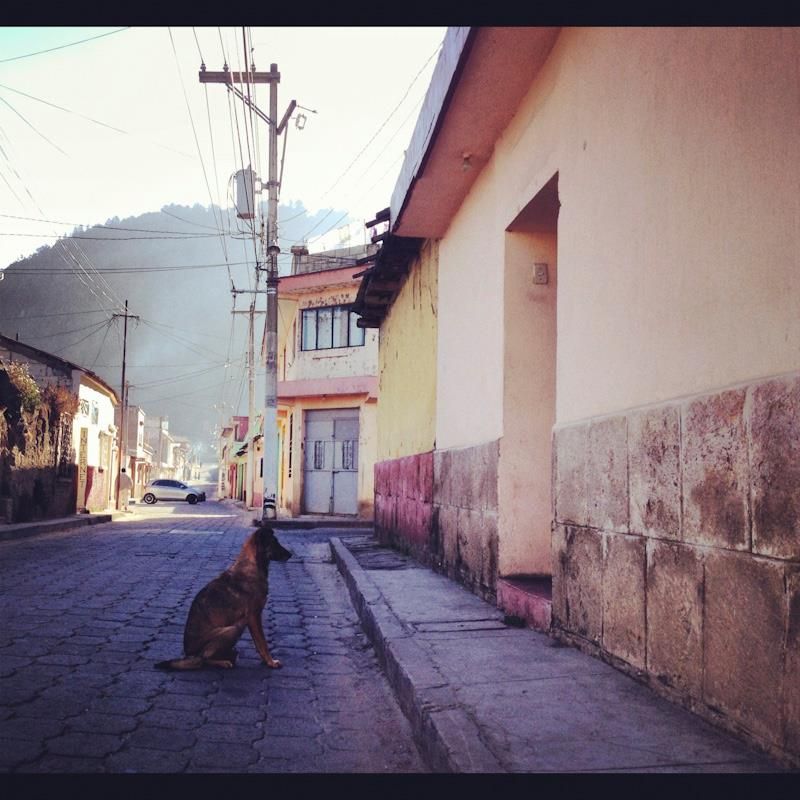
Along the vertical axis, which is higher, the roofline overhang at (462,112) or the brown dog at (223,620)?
the roofline overhang at (462,112)

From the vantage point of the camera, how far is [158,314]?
18562 cm

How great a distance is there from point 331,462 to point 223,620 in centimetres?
1938

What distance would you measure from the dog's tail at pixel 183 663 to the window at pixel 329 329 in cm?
1922

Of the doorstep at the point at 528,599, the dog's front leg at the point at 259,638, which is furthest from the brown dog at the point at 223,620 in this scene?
the doorstep at the point at 528,599

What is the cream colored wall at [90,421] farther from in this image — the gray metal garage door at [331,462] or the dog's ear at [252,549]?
the dog's ear at [252,549]

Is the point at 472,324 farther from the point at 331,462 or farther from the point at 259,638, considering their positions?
the point at 331,462

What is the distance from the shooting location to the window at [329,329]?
78.0 feet

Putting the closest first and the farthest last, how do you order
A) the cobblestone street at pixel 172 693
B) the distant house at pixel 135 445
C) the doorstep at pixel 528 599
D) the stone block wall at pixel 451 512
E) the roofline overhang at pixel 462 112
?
1. the cobblestone street at pixel 172 693
2. the doorstep at pixel 528 599
3. the roofline overhang at pixel 462 112
4. the stone block wall at pixel 451 512
5. the distant house at pixel 135 445

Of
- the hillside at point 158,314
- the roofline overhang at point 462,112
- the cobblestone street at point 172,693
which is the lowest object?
the cobblestone street at point 172,693

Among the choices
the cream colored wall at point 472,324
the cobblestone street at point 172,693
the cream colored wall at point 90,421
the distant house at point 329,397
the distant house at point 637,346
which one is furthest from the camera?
the cream colored wall at point 90,421

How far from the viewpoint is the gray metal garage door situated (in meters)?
23.6

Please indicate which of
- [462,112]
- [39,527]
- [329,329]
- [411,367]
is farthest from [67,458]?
[462,112]

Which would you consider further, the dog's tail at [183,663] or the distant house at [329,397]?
the distant house at [329,397]

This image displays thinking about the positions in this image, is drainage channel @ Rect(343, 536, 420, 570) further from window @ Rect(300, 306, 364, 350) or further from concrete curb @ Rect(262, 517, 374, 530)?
window @ Rect(300, 306, 364, 350)
